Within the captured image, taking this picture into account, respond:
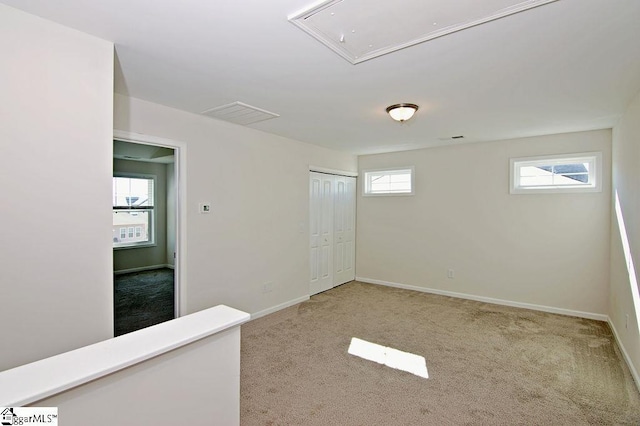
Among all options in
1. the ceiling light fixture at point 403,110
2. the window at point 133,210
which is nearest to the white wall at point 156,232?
the window at point 133,210

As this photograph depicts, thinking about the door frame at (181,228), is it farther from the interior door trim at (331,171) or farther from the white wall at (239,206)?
the interior door trim at (331,171)

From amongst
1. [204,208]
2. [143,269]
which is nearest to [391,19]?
[204,208]

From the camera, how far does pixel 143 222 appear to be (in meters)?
6.87

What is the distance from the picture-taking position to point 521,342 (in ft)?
11.0

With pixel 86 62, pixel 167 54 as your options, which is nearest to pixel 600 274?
pixel 167 54

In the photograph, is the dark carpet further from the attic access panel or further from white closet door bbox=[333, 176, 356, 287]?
the attic access panel

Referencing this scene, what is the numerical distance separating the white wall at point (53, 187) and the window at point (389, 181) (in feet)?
14.9

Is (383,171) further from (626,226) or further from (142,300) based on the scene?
(142,300)

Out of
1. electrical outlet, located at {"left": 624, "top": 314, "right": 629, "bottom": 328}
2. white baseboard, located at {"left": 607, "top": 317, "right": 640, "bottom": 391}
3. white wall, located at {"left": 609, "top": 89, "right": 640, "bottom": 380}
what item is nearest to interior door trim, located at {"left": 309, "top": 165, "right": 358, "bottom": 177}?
white wall, located at {"left": 609, "top": 89, "right": 640, "bottom": 380}

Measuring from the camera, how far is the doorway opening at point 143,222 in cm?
563

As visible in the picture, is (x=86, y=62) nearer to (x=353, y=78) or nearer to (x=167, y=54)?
(x=167, y=54)

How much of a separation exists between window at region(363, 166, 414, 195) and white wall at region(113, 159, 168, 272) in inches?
180

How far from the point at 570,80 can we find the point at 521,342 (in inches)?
102

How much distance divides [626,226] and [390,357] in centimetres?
262
